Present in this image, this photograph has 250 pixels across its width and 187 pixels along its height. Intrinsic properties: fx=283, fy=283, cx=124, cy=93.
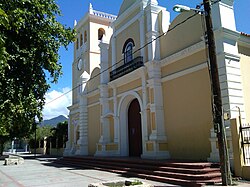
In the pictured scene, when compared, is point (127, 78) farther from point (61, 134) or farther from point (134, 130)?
point (61, 134)

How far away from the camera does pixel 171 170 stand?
435 inches

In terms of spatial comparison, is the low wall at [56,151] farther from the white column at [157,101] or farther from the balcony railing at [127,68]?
the white column at [157,101]

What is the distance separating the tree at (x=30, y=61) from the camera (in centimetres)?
745

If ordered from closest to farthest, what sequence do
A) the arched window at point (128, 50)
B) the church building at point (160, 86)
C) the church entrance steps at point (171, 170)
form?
1. the church entrance steps at point (171, 170)
2. the church building at point (160, 86)
3. the arched window at point (128, 50)

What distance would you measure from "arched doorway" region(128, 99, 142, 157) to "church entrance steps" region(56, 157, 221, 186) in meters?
2.75

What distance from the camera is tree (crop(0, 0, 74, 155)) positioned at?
24.4 ft

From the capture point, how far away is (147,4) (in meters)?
17.1

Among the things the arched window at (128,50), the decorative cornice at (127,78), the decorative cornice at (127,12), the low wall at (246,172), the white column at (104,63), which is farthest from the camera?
the white column at (104,63)

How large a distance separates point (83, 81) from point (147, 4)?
1019 centimetres

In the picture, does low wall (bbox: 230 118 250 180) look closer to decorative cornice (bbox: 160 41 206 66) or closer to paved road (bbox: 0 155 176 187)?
paved road (bbox: 0 155 176 187)

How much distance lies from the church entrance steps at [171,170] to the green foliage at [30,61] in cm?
524

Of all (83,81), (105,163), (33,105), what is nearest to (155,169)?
(105,163)

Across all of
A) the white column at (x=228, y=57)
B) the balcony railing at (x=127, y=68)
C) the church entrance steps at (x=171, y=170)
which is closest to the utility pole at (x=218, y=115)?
the church entrance steps at (x=171, y=170)

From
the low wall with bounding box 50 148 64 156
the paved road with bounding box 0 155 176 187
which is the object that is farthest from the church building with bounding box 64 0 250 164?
the low wall with bounding box 50 148 64 156
